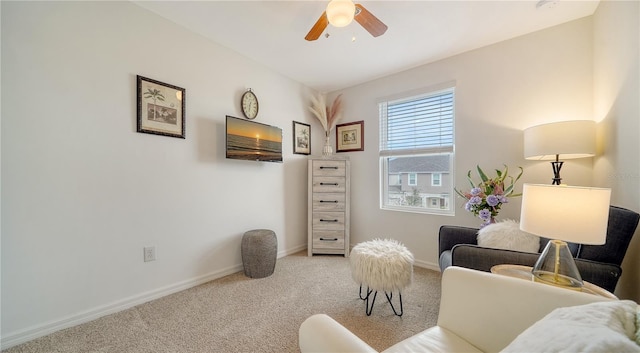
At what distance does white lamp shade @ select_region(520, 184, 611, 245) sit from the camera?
0.94 m

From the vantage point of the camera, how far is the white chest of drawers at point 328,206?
10.1 feet

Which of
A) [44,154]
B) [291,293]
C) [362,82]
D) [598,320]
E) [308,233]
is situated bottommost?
[291,293]

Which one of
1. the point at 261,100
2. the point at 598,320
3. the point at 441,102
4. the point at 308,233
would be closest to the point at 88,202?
the point at 261,100

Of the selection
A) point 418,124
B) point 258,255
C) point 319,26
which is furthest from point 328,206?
point 319,26

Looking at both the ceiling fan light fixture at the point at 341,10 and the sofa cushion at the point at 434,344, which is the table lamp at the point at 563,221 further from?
the ceiling fan light fixture at the point at 341,10

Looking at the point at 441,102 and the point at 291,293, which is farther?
the point at 441,102

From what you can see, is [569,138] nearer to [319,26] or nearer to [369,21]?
[369,21]

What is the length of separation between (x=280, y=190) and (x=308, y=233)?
69 cm

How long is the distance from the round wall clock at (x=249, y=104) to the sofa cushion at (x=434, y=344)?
2475mm

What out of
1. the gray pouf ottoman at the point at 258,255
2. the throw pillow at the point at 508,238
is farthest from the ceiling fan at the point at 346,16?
the gray pouf ottoman at the point at 258,255

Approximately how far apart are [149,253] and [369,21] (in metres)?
2.49

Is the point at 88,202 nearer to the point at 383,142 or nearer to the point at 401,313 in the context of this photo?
the point at 401,313

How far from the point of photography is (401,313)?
5.65ft

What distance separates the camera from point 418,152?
2.83 m
